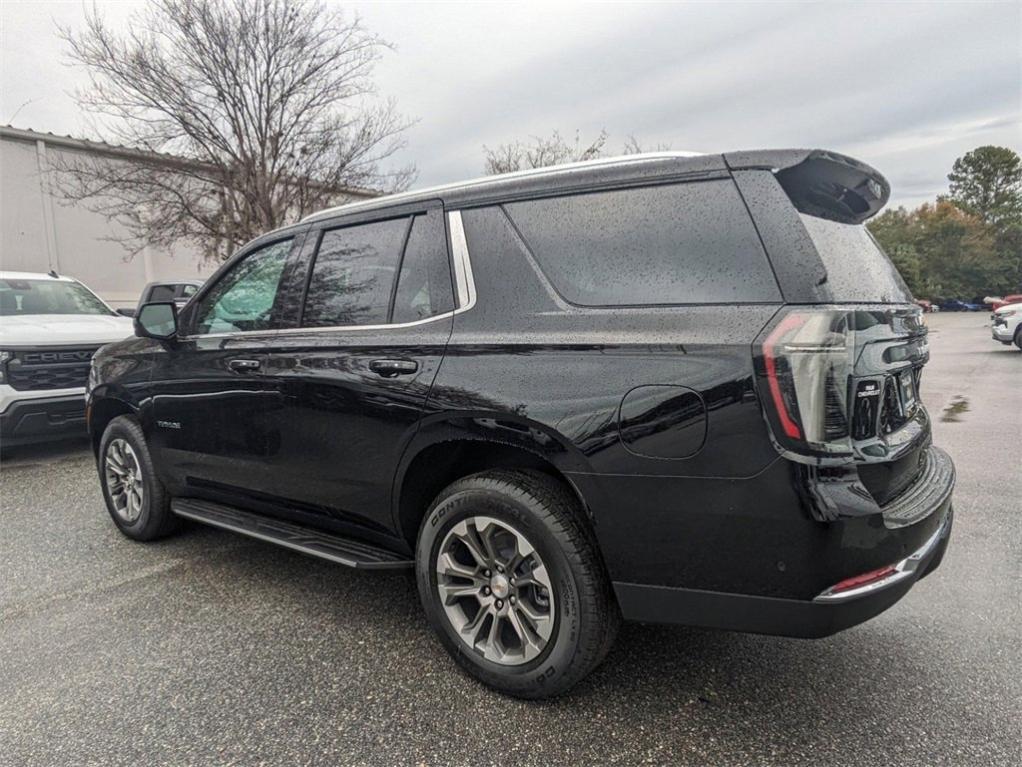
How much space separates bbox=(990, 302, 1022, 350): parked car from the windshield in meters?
18.6

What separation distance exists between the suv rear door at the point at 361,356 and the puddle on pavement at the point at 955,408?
7346 mm

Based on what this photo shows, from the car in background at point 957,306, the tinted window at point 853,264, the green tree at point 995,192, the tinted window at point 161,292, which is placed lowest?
the car in background at point 957,306

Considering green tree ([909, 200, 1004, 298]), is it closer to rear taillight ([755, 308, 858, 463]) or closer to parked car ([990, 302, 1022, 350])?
parked car ([990, 302, 1022, 350])

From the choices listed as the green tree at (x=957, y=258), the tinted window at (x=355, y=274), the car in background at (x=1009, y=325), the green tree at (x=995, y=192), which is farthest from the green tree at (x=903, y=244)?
the tinted window at (x=355, y=274)

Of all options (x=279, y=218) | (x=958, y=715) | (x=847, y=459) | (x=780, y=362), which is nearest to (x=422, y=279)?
(x=780, y=362)

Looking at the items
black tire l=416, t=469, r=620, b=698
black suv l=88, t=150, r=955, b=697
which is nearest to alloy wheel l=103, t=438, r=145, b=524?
black suv l=88, t=150, r=955, b=697

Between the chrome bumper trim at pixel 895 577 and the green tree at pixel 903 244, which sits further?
Result: the green tree at pixel 903 244

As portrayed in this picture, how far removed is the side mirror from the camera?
11.3ft

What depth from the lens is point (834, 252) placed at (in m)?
1.92

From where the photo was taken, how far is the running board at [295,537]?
2559 mm

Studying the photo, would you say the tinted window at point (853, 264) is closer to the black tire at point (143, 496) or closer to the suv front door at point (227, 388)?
the suv front door at point (227, 388)

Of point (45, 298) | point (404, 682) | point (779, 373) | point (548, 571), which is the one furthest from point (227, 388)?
point (45, 298)

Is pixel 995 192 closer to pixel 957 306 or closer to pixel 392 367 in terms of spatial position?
pixel 957 306

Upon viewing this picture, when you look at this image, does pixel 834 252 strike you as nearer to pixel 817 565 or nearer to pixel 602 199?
pixel 602 199
